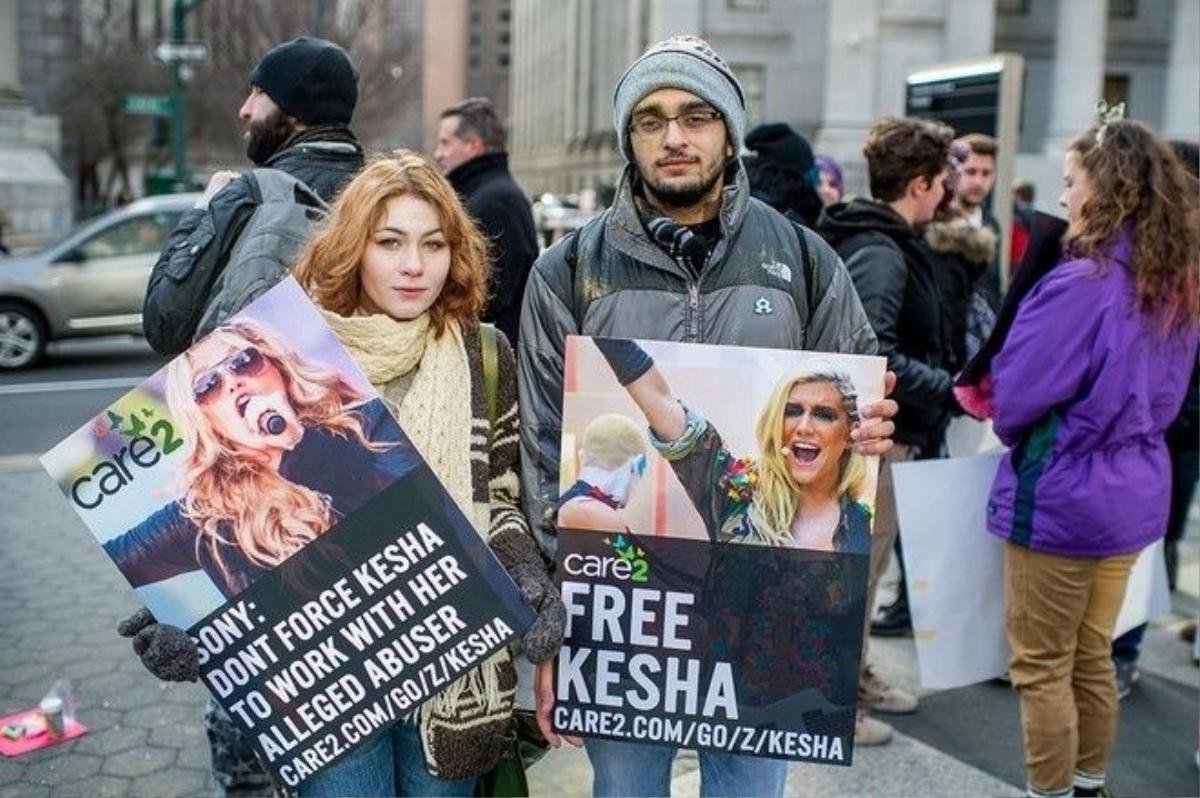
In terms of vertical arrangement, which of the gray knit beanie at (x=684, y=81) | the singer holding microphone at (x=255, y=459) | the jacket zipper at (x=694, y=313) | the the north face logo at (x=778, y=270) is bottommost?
the singer holding microphone at (x=255, y=459)

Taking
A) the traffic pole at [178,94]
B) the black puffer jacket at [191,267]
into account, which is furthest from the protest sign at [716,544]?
the traffic pole at [178,94]

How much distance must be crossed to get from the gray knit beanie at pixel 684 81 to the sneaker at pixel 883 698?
276 cm

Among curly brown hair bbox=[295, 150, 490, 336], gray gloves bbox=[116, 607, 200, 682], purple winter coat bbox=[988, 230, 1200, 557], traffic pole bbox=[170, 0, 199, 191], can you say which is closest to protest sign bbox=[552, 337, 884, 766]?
curly brown hair bbox=[295, 150, 490, 336]

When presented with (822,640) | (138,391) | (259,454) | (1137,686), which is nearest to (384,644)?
(259,454)

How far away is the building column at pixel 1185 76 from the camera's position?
108 feet

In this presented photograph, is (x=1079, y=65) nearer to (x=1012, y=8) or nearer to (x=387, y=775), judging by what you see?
(x=1012, y=8)

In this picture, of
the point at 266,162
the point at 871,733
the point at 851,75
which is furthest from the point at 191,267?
the point at 851,75

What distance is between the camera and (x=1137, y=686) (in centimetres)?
500

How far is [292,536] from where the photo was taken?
2.16 metres

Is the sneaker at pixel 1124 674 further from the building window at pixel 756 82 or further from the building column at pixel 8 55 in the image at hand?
the building window at pixel 756 82

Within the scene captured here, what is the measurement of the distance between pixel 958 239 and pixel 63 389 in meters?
9.65

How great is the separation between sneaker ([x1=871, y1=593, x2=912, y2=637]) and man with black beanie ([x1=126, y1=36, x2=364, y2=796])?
3.17 metres

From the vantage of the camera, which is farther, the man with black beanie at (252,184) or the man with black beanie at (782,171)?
the man with black beanie at (782,171)

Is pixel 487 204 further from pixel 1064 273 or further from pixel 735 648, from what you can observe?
pixel 735 648
